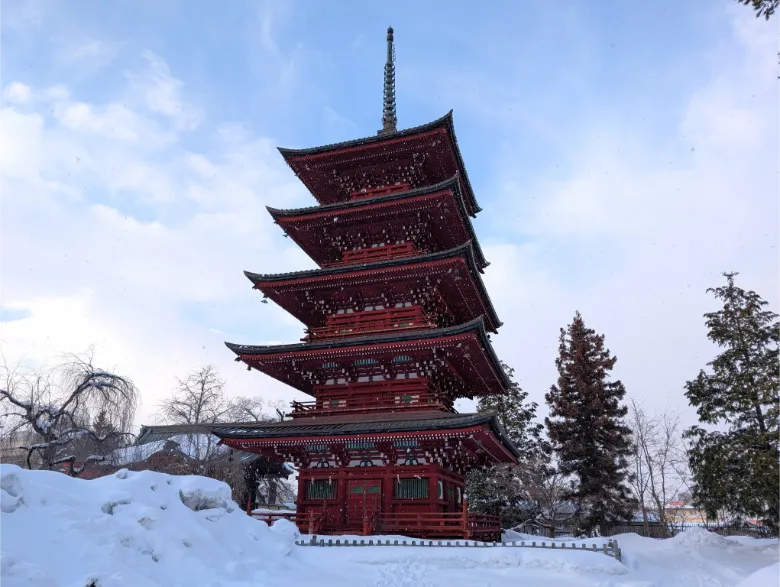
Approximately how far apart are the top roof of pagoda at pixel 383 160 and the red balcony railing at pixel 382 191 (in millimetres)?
271

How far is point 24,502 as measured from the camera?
24.4ft

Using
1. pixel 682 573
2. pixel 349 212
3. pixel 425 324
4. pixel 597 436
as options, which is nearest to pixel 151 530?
pixel 425 324

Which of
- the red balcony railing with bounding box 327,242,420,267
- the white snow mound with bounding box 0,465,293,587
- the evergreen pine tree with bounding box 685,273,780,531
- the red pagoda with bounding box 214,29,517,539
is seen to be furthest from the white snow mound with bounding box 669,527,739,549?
the white snow mound with bounding box 0,465,293,587

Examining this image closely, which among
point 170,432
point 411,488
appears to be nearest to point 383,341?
point 411,488

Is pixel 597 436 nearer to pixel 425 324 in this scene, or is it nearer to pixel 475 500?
pixel 475 500

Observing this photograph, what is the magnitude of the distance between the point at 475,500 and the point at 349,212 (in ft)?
73.4

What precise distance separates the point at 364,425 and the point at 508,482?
19393mm

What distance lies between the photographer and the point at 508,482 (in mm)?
33750

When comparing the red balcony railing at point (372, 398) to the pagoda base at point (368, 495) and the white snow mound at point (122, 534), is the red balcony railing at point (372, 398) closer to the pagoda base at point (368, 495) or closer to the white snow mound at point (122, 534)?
the pagoda base at point (368, 495)

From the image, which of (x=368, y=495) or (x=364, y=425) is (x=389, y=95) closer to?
(x=364, y=425)

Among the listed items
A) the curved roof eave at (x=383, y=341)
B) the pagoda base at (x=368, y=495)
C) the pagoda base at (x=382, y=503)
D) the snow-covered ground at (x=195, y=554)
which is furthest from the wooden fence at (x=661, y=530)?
the pagoda base at (x=368, y=495)

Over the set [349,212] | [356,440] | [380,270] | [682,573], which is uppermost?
[349,212]

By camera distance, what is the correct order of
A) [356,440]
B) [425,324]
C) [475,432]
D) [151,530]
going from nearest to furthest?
1. [151,530]
2. [475,432]
3. [356,440]
4. [425,324]

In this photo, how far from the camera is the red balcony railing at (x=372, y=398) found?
64.2 feet
